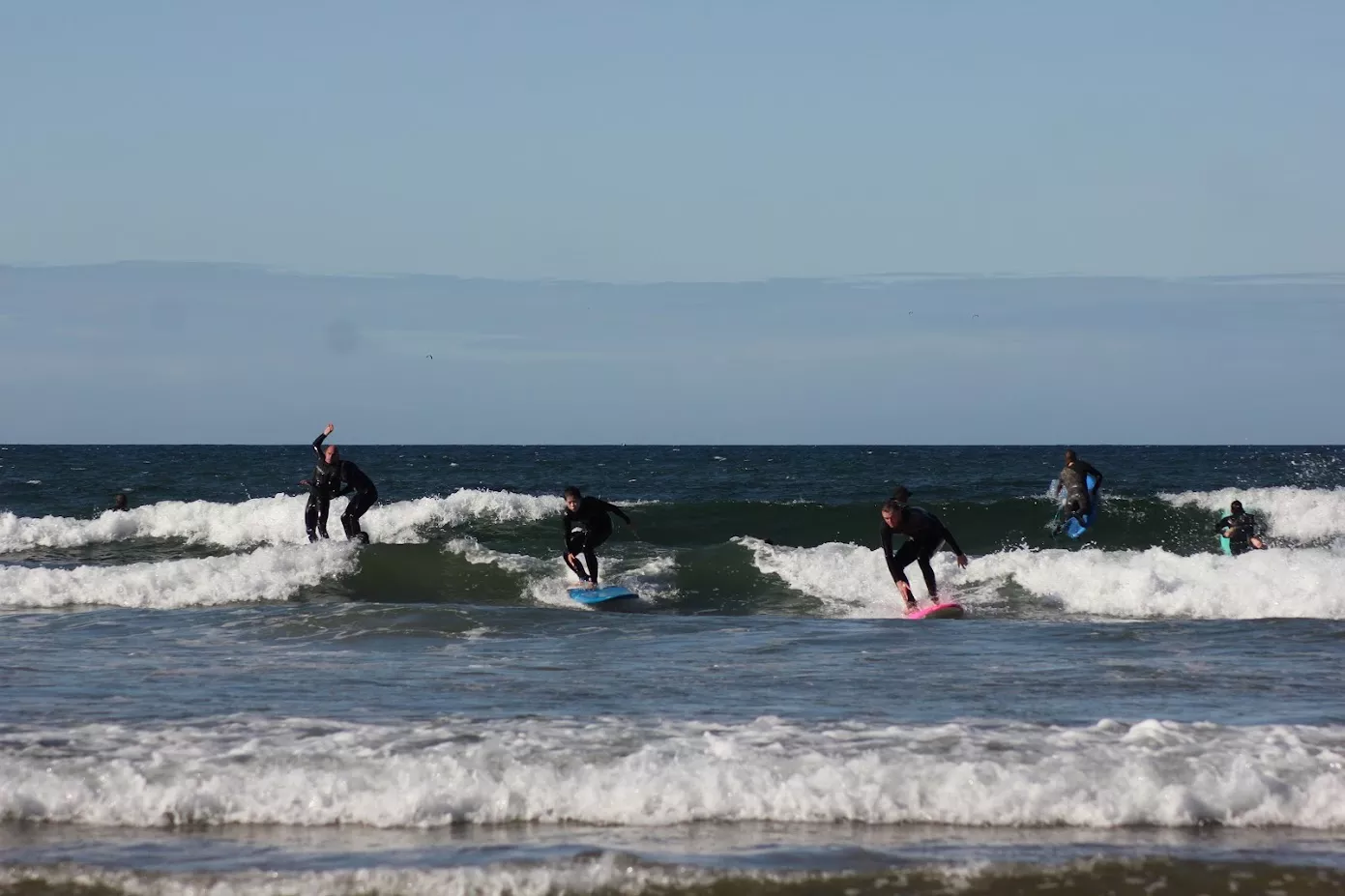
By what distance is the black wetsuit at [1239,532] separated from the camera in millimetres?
20672

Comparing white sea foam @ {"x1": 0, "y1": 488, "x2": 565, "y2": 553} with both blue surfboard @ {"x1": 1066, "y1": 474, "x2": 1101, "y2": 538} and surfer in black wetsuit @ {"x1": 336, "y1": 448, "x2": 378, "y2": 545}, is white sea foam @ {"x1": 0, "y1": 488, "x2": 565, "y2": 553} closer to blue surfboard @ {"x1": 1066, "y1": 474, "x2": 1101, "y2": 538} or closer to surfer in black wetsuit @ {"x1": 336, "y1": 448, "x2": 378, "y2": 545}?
surfer in black wetsuit @ {"x1": 336, "y1": 448, "x2": 378, "y2": 545}

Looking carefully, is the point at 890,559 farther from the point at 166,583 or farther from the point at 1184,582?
the point at 166,583

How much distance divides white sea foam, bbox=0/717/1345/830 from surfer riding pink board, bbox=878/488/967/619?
23.2ft

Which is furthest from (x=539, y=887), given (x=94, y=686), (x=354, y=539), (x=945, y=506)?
(x=945, y=506)

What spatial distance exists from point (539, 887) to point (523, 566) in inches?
601

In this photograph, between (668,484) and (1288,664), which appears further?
(668,484)

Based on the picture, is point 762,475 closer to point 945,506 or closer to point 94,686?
point 945,506

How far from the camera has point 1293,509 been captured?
3123 cm

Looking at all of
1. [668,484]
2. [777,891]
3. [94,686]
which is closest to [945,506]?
[668,484]

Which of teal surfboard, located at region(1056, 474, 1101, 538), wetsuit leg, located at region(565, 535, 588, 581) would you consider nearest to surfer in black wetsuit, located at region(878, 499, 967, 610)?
wetsuit leg, located at region(565, 535, 588, 581)

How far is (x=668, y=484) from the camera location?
48.7m

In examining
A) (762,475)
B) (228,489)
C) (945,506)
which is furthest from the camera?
(762,475)

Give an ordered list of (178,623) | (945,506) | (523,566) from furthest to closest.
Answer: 1. (945,506)
2. (523,566)
3. (178,623)

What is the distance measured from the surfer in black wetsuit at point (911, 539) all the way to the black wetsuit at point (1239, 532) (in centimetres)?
629
